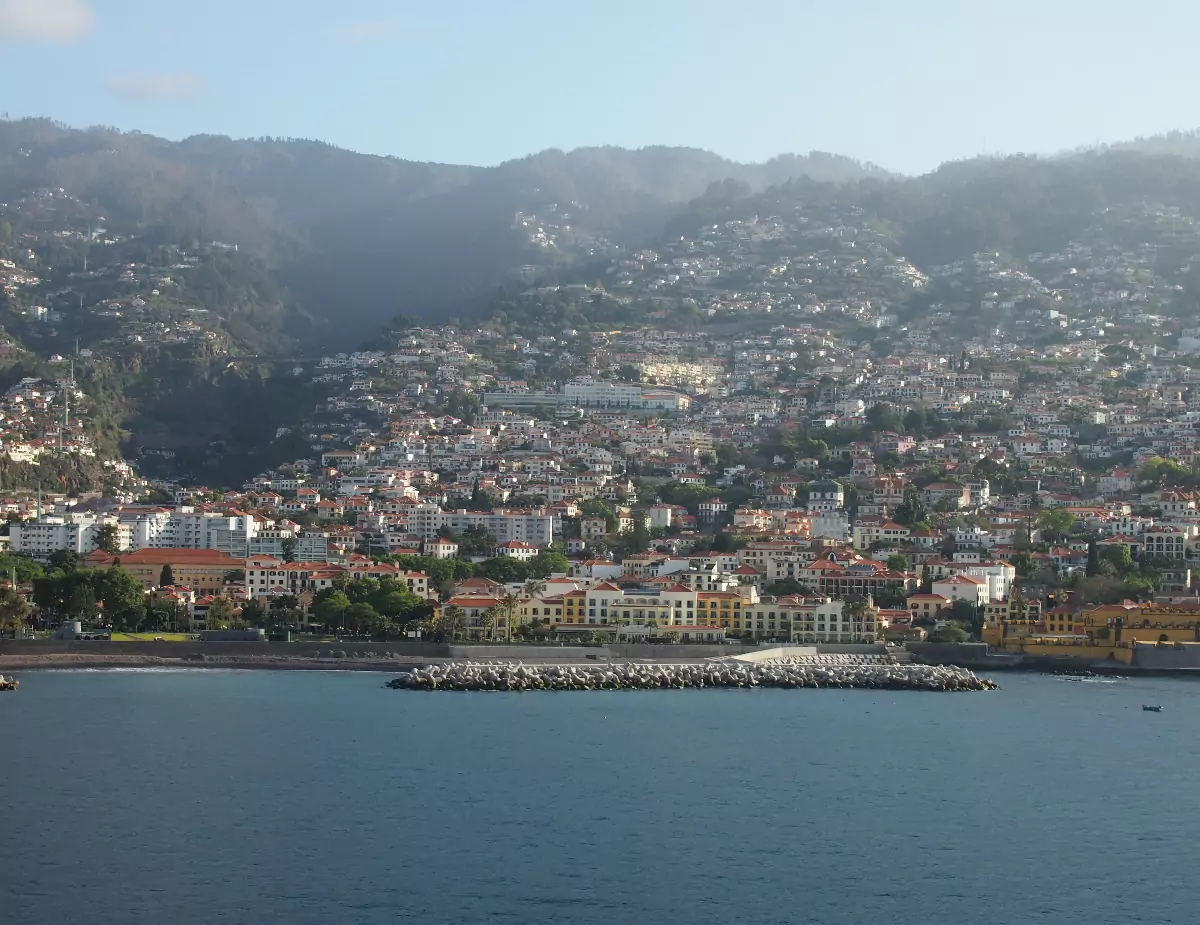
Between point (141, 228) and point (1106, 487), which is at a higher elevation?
point (141, 228)

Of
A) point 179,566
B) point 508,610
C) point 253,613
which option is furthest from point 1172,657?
point 179,566

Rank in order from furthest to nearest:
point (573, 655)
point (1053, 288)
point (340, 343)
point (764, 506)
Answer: point (340, 343) < point (1053, 288) < point (764, 506) < point (573, 655)

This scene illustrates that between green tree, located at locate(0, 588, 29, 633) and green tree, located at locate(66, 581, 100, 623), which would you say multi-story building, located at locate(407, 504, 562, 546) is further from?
green tree, located at locate(0, 588, 29, 633)

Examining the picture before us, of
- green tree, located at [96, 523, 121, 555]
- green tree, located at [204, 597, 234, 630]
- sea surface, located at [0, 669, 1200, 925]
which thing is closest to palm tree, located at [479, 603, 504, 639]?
green tree, located at [204, 597, 234, 630]

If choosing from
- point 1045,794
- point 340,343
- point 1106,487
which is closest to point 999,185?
point 340,343

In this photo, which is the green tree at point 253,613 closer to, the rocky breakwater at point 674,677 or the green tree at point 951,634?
the rocky breakwater at point 674,677

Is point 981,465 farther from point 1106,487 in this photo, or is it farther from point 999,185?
point 999,185
